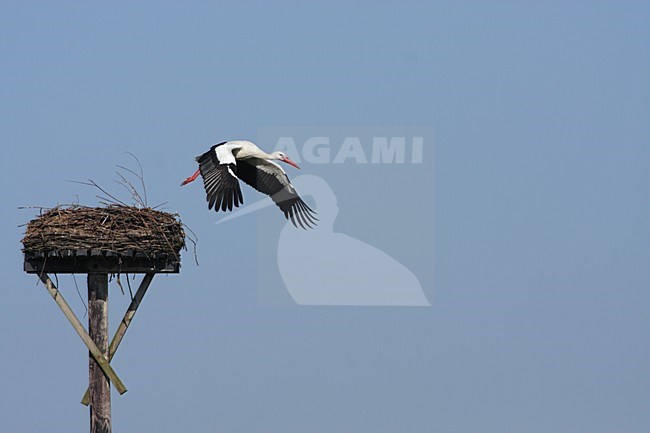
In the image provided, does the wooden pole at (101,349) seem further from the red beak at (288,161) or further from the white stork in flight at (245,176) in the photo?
the red beak at (288,161)

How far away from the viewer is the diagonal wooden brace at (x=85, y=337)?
33.8 ft

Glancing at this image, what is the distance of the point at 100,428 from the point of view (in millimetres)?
10320

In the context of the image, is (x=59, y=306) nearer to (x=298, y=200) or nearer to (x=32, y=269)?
(x=32, y=269)

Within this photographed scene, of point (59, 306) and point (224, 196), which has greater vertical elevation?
point (224, 196)

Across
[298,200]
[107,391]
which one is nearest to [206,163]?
[298,200]

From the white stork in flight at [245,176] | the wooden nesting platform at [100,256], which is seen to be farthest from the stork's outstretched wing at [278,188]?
the wooden nesting platform at [100,256]

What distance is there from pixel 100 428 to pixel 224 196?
2.42 m

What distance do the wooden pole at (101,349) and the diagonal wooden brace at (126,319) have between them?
10cm

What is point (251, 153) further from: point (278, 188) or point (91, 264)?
point (91, 264)

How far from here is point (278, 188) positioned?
13.0 meters

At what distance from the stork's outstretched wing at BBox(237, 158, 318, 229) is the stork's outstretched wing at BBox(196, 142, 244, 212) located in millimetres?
1110

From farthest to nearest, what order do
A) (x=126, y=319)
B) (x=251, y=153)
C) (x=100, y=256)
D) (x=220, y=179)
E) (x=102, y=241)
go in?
(x=251, y=153) < (x=220, y=179) < (x=126, y=319) < (x=100, y=256) < (x=102, y=241)

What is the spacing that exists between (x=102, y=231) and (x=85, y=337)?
3.49ft

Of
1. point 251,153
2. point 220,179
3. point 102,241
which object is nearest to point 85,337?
point 102,241
